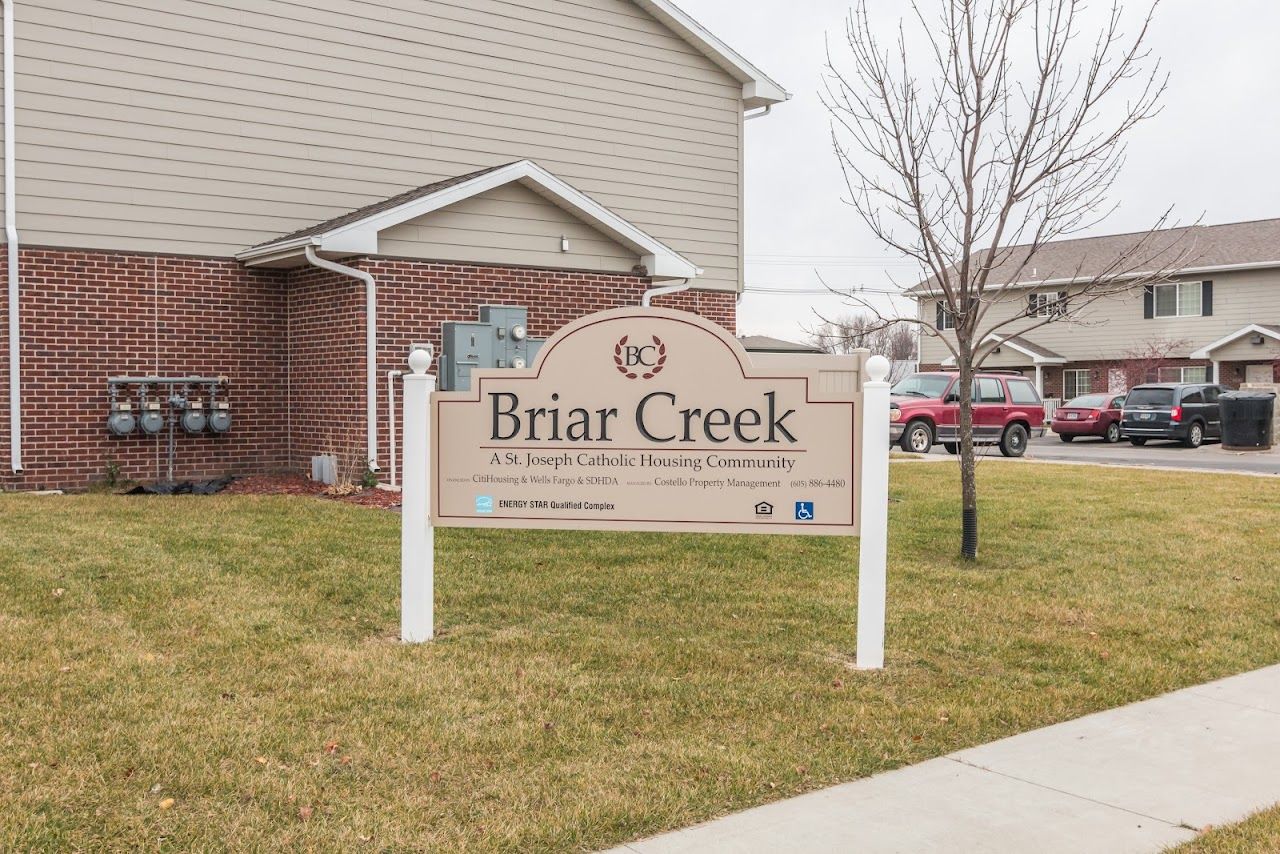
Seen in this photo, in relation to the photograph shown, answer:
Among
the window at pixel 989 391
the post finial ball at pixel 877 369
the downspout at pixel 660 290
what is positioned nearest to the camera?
the post finial ball at pixel 877 369

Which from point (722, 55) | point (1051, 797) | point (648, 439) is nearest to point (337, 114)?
point (722, 55)

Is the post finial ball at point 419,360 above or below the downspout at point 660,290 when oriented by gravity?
below

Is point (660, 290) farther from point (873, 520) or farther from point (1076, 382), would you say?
point (1076, 382)

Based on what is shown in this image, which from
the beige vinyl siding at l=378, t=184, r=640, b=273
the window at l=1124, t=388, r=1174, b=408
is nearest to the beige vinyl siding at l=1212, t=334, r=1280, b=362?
the window at l=1124, t=388, r=1174, b=408

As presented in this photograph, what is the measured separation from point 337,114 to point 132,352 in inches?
157

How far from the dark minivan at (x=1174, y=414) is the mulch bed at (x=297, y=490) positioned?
2200cm

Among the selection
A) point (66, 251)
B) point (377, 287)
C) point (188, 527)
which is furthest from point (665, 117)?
point (188, 527)

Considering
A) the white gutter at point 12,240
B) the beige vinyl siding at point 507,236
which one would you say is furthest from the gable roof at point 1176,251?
the white gutter at point 12,240

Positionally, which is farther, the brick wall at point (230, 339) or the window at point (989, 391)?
the window at point (989, 391)

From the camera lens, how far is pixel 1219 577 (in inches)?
373

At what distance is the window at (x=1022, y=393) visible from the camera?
80.7 ft

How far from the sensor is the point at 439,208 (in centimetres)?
1355

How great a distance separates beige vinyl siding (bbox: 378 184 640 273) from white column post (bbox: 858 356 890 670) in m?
8.17

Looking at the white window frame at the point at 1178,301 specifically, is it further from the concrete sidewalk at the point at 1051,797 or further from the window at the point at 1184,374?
the concrete sidewalk at the point at 1051,797
